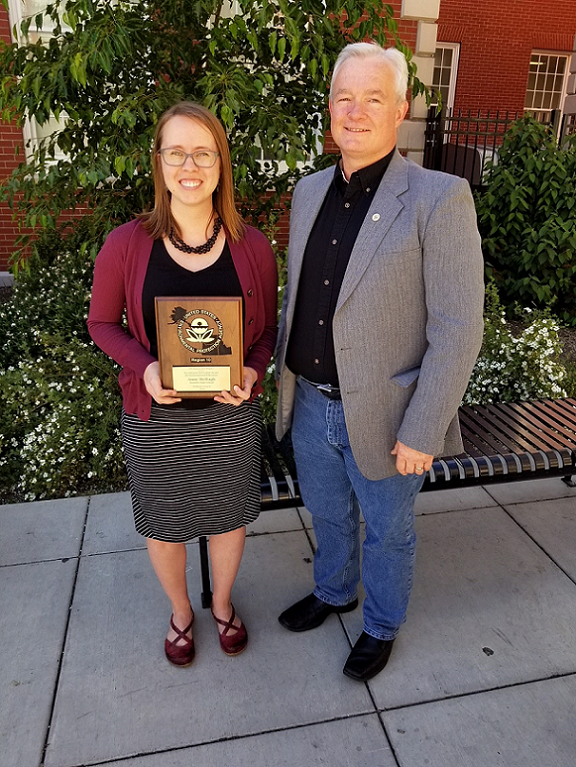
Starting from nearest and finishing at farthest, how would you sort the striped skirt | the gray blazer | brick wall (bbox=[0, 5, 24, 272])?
the gray blazer, the striped skirt, brick wall (bbox=[0, 5, 24, 272])

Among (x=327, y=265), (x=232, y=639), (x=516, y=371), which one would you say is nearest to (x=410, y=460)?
(x=327, y=265)

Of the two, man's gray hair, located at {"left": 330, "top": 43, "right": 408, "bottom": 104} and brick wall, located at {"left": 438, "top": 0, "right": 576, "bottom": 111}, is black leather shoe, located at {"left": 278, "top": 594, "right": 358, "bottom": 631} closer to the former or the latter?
man's gray hair, located at {"left": 330, "top": 43, "right": 408, "bottom": 104}

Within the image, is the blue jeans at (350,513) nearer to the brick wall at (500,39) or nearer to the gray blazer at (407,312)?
the gray blazer at (407,312)

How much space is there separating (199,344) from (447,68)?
50.5ft

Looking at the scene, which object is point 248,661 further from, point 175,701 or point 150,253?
point 150,253

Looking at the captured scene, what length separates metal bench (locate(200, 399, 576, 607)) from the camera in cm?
260

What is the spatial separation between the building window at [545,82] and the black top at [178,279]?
15902mm

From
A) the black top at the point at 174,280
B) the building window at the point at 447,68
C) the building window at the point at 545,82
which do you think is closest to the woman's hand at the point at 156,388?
the black top at the point at 174,280

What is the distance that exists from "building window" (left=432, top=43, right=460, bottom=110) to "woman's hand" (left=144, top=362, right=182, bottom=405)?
14.6 metres

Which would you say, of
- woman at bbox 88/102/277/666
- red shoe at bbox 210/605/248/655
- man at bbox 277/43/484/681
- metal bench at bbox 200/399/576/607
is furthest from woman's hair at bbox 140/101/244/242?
red shoe at bbox 210/605/248/655

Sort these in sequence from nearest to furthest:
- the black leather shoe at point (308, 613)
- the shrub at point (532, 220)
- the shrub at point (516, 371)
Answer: the black leather shoe at point (308, 613)
the shrub at point (516, 371)
the shrub at point (532, 220)

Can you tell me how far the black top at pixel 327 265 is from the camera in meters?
1.90

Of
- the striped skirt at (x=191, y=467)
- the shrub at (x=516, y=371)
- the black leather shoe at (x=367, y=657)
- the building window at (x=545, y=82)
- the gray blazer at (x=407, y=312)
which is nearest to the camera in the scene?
the gray blazer at (x=407, y=312)

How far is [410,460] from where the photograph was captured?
192 cm
